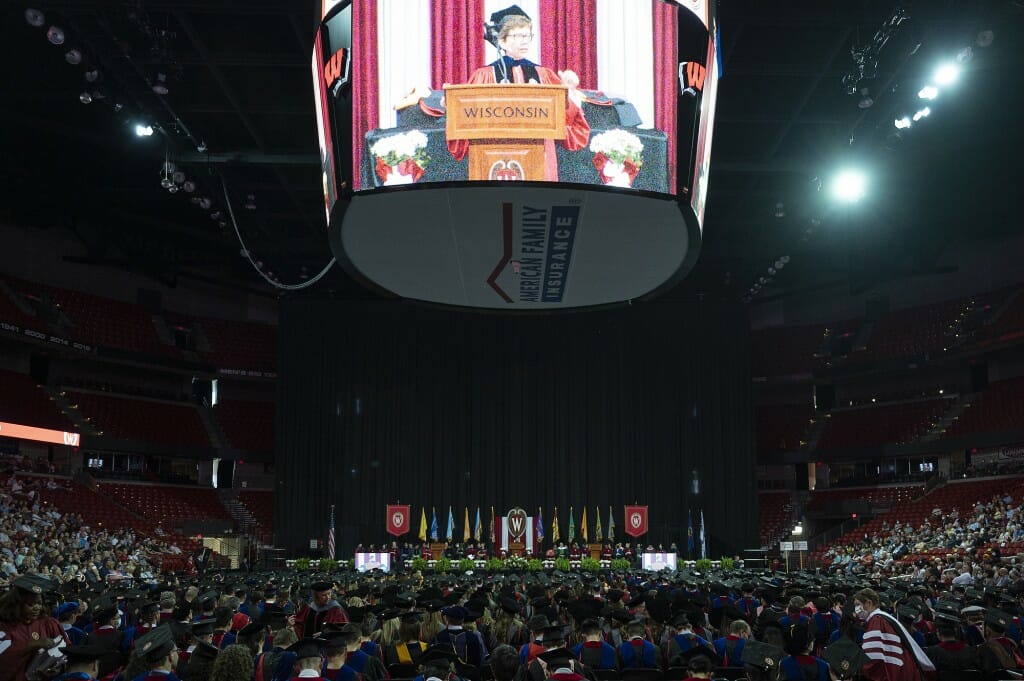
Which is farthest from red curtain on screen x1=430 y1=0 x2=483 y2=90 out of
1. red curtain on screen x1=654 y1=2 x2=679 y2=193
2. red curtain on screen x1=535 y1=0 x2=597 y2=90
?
red curtain on screen x1=654 y1=2 x2=679 y2=193

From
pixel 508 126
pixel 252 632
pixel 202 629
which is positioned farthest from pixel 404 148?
pixel 202 629

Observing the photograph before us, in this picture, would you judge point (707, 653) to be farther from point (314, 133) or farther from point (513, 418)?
point (513, 418)

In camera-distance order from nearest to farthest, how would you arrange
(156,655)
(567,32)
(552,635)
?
(156,655)
(552,635)
(567,32)

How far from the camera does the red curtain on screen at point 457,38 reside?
12203 mm

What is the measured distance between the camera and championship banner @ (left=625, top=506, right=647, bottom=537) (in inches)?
1439

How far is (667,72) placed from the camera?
12516 mm

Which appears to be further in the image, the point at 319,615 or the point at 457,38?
the point at 457,38

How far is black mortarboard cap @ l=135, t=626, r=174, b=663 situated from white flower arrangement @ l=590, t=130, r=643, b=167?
797cm

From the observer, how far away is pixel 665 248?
52.9 feet

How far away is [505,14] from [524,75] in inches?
33.0

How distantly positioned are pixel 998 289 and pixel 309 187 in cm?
2891

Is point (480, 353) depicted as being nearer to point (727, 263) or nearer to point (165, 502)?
point (727, 263)

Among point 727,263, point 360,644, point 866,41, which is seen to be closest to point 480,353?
point 727,263

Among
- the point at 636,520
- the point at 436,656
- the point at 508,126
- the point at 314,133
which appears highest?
the point at 314,133
